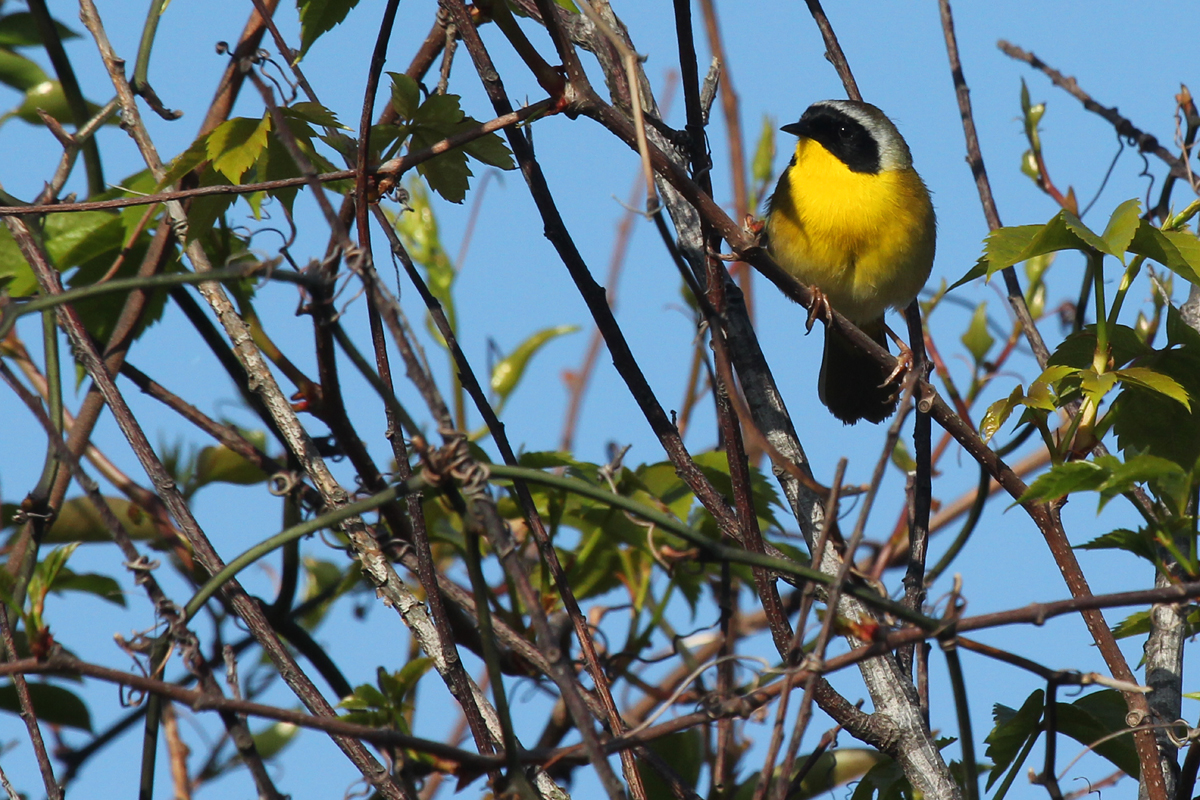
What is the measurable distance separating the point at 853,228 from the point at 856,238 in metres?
0.04

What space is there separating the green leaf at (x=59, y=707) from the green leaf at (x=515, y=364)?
1173 millimetres

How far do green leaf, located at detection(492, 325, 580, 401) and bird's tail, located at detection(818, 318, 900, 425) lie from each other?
52.5 inches

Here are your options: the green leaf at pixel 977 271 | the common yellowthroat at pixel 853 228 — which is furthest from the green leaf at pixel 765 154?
the green leaf at pixel 977 271

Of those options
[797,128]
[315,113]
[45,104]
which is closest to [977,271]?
[315,113]

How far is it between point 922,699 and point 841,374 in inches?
86.2

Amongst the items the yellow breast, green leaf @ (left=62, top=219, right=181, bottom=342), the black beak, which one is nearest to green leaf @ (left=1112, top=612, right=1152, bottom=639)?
green leaf @ (left=62, top=219, right=181, bottom=342)

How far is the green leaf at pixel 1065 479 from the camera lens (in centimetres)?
133

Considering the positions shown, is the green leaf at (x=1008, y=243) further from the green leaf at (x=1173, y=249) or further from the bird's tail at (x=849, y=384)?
the bird's tail at (x=849, y=384)

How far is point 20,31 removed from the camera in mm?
2371

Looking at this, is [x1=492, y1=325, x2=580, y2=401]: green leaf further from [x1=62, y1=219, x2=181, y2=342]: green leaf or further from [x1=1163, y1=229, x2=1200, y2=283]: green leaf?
[x1=1163, y1=229, x2=1200, y2=283]: green leaf

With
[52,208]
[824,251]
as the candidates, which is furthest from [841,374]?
[52,208]

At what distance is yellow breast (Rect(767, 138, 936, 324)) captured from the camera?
148 inches

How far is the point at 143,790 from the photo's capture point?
4.59 ft

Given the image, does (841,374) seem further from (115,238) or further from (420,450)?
(420,450)
